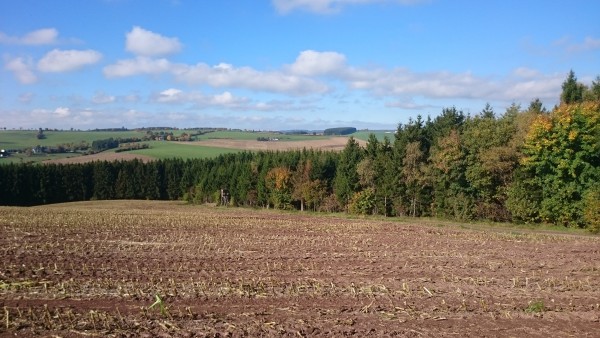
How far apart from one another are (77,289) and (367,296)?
9.76 m

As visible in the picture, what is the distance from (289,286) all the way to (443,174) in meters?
41.5

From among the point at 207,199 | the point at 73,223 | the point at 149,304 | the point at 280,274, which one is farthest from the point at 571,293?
the point at 207,199

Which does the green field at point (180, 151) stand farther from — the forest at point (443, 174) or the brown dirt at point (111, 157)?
the forest at point (443, 174)

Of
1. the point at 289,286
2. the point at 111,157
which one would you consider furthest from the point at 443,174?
the point at 111,157

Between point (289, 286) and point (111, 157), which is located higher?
point (111, 157)

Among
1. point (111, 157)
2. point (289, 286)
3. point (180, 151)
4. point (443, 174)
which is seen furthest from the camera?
point (180, 151)

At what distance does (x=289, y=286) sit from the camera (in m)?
17.0

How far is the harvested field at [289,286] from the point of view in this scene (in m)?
12.4

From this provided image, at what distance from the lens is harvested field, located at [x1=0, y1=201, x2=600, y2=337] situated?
12367 millimetres

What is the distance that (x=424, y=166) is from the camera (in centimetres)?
5791

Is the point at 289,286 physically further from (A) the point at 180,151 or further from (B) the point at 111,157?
(A) the point at 180,151

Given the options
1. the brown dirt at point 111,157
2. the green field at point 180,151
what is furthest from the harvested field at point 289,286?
the green field at point 180,151

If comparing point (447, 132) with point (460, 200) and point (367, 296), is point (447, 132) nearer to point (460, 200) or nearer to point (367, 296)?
point (460, 200)

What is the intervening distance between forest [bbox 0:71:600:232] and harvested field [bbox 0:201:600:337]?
15.9 meters
